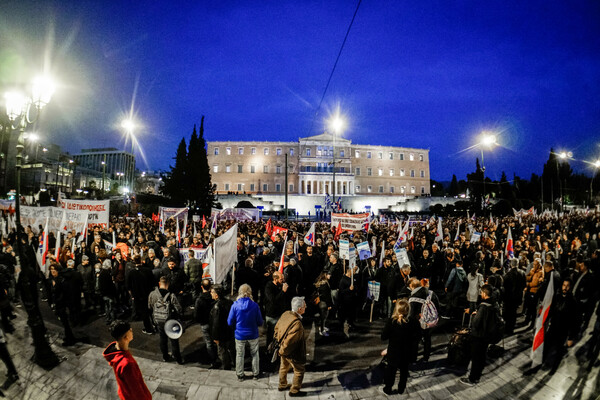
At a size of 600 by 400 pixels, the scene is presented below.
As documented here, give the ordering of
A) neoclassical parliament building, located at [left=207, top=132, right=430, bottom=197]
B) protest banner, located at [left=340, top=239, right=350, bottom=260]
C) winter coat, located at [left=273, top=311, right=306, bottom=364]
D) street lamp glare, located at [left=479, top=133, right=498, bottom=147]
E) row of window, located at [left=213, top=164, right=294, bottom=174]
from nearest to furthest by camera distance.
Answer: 1. winter coat, located at [left=273, top=311, right=306, bottom=364]
2. protest banner, located at [left=340, top=239, right=350, bottom=260]
3. street lamp glare, located at [left=479, top=133, right=498, bottom=147]
4. neoclassical parliament building, located at [left=207, top=132, right=430, bottom=197]
5. row of window, located at [left=213, top=164, right=294, bottom=174]

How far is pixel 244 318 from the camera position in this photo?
4.61 metres

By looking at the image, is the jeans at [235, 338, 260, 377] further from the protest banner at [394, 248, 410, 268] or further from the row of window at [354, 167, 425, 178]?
the row of window at [354, 167, 425, 178]

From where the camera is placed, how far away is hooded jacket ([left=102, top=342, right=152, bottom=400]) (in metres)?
2.86

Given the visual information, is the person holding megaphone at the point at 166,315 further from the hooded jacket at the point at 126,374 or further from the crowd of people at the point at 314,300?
the hooded jacket at the point at 126,374

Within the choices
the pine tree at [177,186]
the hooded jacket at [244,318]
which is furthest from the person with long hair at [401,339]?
the pine tree at [177,186]

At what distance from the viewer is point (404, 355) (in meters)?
4.24

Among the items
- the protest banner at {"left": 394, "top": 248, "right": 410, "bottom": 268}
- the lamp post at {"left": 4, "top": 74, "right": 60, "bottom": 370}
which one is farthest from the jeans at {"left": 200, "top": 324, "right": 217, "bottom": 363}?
the protest banner at {"left": 394, "top": 248, "right": 410, "bottom": 268}

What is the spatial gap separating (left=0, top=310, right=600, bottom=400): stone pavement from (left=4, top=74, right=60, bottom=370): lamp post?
0.28 meters

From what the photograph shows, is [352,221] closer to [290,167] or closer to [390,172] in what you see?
[290,167]

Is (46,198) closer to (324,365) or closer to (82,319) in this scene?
(82,319)

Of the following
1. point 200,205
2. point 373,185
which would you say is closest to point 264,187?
point 373,185

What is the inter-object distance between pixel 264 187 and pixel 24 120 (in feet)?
190

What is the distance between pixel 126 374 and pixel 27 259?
476 cm

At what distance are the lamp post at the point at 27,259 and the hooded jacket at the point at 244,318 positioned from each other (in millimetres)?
3459
